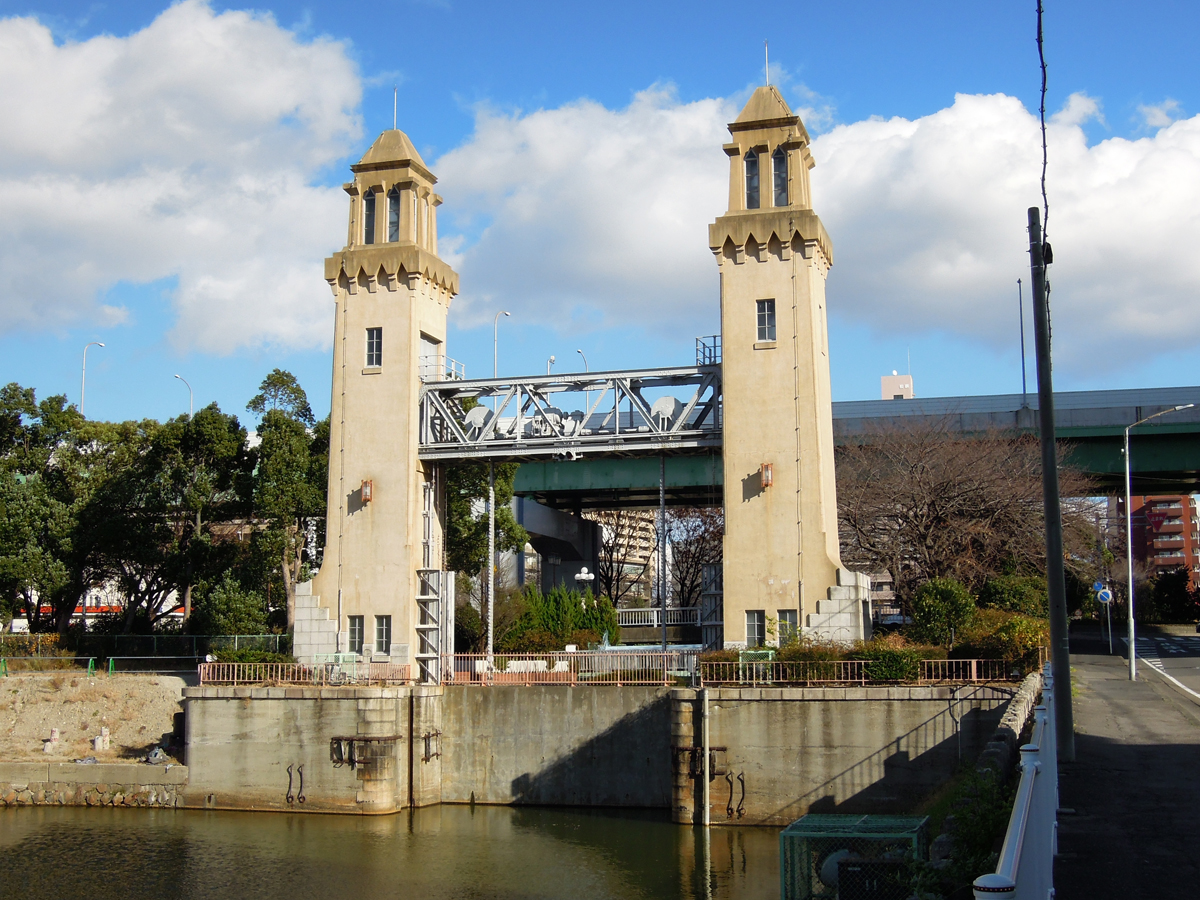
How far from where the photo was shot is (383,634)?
36.3m

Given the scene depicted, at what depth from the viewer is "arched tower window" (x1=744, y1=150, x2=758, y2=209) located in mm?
36188

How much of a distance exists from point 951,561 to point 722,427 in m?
17.2

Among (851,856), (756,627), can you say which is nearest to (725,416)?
(756,627)

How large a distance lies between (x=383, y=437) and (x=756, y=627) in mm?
12913

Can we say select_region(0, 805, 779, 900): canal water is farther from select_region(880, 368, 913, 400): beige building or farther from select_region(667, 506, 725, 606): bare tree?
select_region(880, 368, 913, 400): beige building

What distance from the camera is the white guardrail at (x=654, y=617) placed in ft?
143

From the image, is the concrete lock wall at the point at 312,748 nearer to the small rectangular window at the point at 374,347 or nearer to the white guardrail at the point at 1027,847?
the small rectangular window at the point at 374,347

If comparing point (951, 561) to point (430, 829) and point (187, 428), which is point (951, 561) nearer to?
point (430, 829)

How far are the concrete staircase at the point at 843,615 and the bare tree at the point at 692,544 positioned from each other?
3703cm

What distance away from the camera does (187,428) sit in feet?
151

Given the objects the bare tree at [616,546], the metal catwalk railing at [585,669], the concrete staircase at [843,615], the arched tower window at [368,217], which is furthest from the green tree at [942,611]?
the bare tree at [616,546]

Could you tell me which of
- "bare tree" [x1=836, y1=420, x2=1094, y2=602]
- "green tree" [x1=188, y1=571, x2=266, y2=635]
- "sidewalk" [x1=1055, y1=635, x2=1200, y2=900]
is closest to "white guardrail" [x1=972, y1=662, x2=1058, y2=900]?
"sidewalk" [x1=1055, y1=635, x2=1200, y2=900]

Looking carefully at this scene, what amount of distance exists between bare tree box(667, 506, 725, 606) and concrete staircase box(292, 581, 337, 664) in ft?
121

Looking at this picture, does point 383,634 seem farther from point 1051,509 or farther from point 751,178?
point 1051,509
